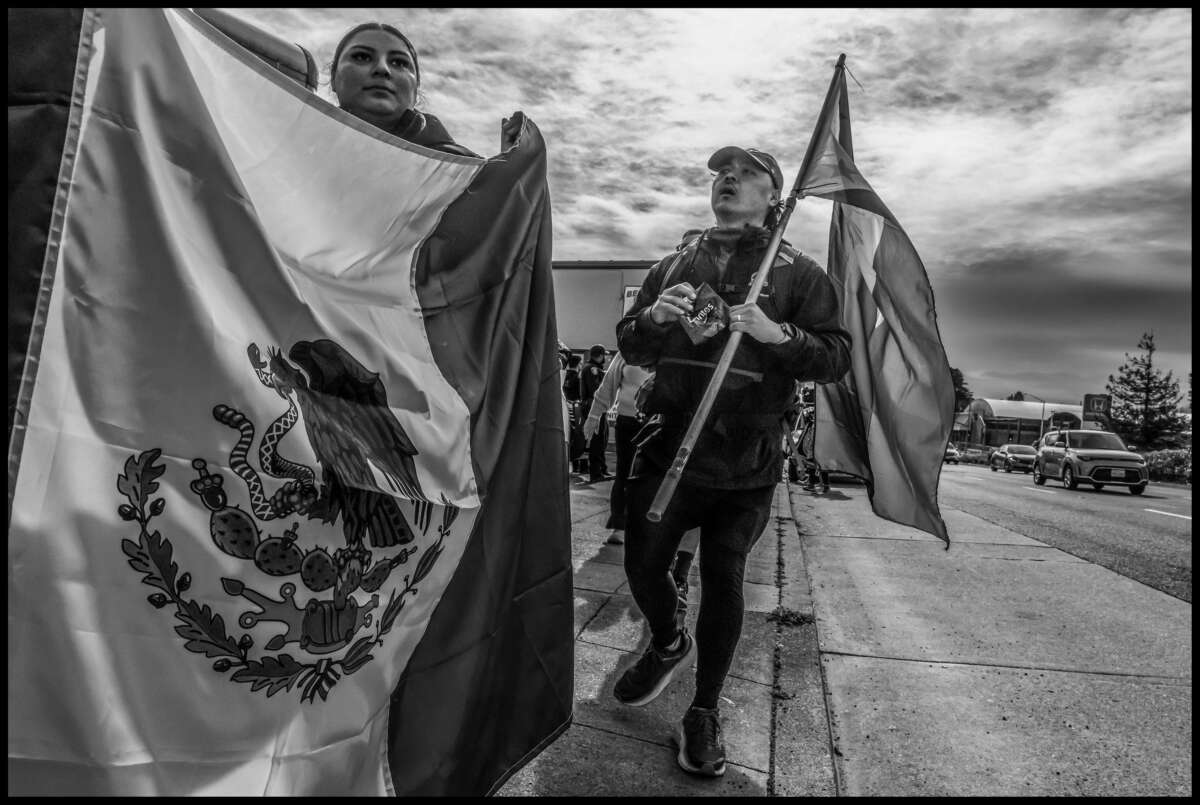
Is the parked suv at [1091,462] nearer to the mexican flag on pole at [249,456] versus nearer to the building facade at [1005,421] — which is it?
the mexican flag on pole at [249,456]

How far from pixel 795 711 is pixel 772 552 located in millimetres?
3834

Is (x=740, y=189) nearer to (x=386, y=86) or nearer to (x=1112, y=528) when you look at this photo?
(x=386, y=86)

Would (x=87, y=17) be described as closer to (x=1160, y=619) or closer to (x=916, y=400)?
(x=916, y=400)

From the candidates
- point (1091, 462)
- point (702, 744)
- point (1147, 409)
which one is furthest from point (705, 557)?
point (1147, 409)

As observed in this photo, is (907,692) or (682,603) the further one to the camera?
(682,603)

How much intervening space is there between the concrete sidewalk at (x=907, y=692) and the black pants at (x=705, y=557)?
32cm

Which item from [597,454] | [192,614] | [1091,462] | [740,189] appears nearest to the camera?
[192,614]

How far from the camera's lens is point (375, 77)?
299 cm

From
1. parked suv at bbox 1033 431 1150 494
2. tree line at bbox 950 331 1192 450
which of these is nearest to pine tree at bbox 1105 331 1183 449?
tree line at bbox 950 331 1192 450

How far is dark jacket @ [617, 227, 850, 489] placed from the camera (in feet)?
9.12

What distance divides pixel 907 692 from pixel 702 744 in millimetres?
1330

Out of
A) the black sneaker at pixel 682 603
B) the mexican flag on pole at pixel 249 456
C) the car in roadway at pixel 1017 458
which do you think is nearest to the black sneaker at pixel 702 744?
the mexican flag on pole at pixel 249 456

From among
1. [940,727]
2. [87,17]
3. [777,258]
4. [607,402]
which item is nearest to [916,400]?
[777,258]

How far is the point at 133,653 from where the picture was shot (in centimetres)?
162
